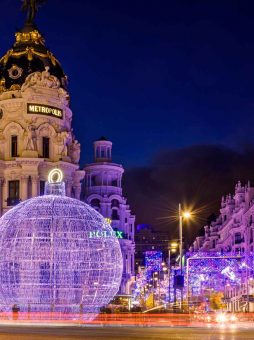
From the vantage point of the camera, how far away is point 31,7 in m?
89.6

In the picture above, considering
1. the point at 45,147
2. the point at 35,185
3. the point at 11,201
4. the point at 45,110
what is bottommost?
the point at 11,201

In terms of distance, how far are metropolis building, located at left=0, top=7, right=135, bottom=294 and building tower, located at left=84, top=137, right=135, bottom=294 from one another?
19873mm

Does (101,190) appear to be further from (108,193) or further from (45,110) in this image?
(45,110)

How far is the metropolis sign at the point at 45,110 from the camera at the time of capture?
8125 cm

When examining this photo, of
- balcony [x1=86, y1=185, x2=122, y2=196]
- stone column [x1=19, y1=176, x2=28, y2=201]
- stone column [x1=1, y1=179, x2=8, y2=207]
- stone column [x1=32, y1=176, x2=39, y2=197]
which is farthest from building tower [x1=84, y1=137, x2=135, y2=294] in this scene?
stone column [x1=19, y1=176, x2=28, y2=201]

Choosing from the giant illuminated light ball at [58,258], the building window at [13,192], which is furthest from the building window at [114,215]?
the giant illuminated light ball at [58,258]

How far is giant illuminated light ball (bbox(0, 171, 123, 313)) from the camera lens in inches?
1448

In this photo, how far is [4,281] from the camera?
3725 centimetres

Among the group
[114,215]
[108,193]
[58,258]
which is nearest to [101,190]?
[108,193]

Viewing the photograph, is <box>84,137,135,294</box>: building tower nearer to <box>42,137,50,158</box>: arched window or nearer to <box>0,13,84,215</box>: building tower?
<box>0,13,84,215</box>: building tower

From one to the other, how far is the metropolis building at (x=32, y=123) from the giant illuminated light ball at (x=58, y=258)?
40.8 m

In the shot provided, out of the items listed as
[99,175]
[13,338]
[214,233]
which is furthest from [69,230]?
[214,233]

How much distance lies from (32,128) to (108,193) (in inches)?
1083

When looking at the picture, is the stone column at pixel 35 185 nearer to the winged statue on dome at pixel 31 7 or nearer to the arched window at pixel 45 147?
the arched window at pixel 45 147
